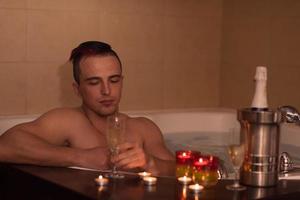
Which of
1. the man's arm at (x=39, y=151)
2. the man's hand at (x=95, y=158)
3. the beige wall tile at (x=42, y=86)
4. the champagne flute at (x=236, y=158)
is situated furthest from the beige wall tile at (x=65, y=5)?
the champagne flute at (x=236, y=158)

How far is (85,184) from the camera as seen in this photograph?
1917 mm

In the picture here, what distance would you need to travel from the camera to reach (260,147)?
76.0 inches

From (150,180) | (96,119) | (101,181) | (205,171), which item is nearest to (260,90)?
(205,171)

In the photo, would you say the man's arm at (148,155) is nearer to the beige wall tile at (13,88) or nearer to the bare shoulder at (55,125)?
the bare shoulder at (55,125)

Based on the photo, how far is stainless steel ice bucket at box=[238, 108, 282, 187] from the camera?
75.6 inches

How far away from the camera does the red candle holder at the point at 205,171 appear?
6.18 feet

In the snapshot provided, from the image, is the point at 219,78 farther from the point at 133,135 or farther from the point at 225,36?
the point at 133,135

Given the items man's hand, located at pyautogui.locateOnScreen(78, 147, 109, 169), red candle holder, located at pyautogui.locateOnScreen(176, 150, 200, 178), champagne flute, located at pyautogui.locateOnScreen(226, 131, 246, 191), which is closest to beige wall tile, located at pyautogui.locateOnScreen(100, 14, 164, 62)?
man's hand, located at pyautogui.locateOnScreen(78, 147, 109, 169)

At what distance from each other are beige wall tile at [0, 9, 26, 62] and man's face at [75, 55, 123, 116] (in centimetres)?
75

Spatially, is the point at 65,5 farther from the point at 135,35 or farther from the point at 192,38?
the point at 192,38

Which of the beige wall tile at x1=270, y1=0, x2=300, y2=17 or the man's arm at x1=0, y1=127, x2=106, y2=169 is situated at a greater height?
the beige wall tile at x1=270, y1=0, x2=300, y2=17

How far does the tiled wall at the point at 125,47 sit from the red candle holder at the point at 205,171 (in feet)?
4.89

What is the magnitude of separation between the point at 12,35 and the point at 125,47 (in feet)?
1.99

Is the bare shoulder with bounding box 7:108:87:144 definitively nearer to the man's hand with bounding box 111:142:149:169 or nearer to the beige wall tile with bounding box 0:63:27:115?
the man's hand with bounding box 111:142:149:169
